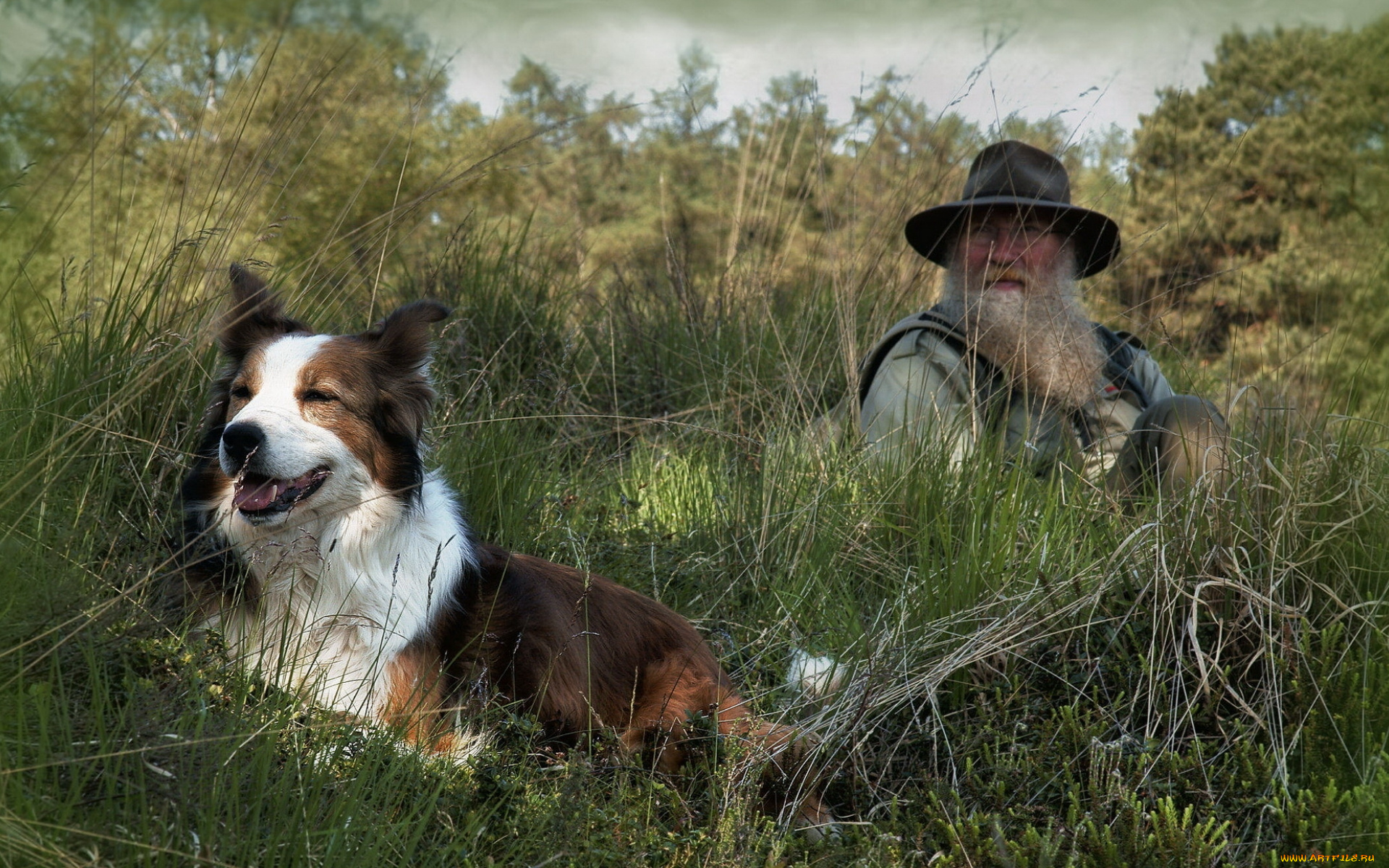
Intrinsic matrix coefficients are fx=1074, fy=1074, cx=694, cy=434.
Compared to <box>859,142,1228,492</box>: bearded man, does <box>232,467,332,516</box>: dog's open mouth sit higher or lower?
lower

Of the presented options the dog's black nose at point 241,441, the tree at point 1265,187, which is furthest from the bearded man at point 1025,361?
the dog's black nose at point 241,441

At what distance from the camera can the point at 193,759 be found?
1.91 metres

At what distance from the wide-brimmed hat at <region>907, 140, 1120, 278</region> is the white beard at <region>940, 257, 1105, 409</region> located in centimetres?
30

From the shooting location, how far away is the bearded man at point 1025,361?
3.74 meters

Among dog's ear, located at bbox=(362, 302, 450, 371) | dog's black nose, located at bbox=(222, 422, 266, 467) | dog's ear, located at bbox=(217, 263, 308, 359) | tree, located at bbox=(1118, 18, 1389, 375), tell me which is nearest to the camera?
dog's black nose, located at bbox=(222, 422, 266, 467)

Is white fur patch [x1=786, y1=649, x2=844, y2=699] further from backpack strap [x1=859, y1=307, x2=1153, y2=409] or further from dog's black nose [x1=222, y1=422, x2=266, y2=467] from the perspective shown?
dog's black nose [x1=222, y1=422, x2=266, y2=467]

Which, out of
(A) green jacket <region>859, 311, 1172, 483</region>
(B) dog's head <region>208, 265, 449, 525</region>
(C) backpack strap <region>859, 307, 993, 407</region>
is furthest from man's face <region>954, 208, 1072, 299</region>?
(B) dog's head <region>208, 265, 449, 525</region>

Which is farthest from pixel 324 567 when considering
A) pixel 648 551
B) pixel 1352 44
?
pixel 1352 44

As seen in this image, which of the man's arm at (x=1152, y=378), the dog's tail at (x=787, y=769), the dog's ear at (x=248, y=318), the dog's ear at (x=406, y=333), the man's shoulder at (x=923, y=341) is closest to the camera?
the dog's tail at (x=787, y=769)

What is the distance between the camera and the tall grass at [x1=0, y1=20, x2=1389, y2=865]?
1.96m

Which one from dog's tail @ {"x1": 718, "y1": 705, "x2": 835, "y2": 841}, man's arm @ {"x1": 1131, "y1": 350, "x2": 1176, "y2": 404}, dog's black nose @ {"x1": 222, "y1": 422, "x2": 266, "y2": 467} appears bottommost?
dog's tail @ {"x1": 718, "y1": 705, "x2": 835, "y2": 841}

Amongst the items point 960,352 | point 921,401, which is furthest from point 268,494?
point 960,352

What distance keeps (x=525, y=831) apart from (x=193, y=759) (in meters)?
0.73

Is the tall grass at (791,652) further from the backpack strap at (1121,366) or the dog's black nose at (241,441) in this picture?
the backpack strap at (1121,366)
